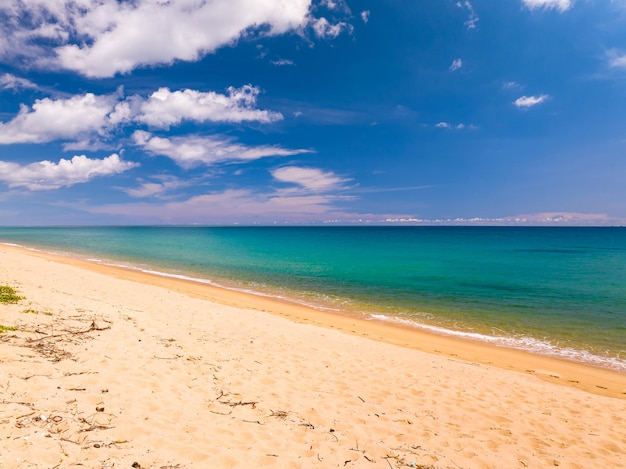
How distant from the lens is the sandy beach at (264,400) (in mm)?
5246

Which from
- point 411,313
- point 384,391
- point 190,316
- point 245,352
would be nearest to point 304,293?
point 411,313

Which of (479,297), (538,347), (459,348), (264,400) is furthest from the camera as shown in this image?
(479,297)

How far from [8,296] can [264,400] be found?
1124 centimetres

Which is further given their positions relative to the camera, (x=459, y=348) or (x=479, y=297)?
(x=479, y=297)

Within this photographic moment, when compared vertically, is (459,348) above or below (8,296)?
below

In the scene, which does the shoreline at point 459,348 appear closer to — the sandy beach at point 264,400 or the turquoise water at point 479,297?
the sandy beach at point 264,400

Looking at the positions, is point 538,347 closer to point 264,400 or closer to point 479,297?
point 479,297

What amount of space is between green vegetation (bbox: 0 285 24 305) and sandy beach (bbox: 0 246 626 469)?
339 millimetres

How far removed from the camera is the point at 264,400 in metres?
7.34

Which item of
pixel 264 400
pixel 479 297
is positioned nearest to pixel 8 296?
pixel 264 400

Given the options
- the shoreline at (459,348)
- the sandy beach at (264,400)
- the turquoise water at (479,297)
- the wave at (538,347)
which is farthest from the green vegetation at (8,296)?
the wave at (538,347)

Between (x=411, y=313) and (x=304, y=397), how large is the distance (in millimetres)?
15058

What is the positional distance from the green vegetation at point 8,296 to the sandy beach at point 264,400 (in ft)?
1.11

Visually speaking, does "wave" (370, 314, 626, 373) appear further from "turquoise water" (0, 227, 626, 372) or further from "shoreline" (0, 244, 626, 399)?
"shoreline" (0, 244, 626, 399)
